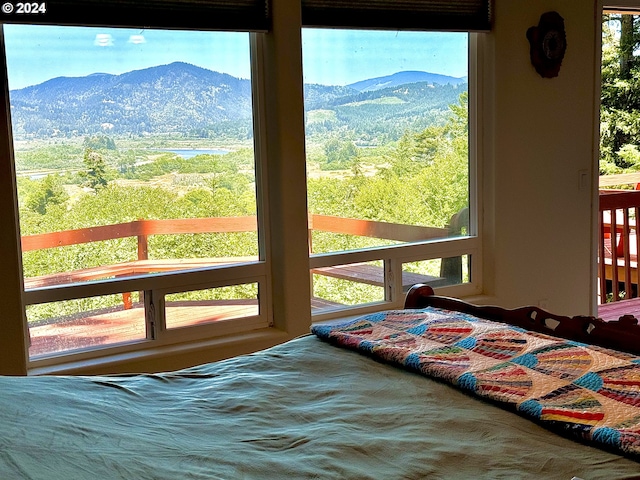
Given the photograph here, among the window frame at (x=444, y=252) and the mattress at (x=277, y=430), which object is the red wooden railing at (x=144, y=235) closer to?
A: the window frame at (x=444, y=252)

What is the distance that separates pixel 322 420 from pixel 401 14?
2.57 m

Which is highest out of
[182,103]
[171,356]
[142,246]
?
[182,103]

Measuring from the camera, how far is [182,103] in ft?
11.0

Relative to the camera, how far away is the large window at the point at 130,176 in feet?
10.0

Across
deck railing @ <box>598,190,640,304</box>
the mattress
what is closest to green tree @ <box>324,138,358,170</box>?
the mattress

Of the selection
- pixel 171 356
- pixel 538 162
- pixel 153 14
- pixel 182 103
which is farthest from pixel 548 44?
pixel 171 356

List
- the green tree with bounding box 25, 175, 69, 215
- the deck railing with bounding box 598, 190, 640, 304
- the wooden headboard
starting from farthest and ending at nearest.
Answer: the deck railing with bounding box 598, 190, 640, 304
the green tree with bounding box 25, 175, 69, 215
the wooden headboard

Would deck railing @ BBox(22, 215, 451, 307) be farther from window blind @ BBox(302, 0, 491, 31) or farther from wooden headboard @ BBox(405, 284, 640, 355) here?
wooden headboard @ BBox(405, 284, 640, 355)

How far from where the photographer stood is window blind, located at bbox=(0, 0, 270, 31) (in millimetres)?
2879

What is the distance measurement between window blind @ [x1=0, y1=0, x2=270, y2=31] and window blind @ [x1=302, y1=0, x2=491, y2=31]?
292mm

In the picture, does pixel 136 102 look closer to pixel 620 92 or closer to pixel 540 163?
pixel 540 163

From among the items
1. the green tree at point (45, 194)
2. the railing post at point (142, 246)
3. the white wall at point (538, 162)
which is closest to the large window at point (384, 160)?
the white wall at point (538, 162)

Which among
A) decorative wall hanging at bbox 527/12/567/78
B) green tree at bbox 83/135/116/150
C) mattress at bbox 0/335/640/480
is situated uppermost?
decorative wall hanging at bbox 527/12/567/78

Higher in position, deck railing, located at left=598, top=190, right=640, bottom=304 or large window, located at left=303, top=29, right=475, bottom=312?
large window, located at left=303, top=29, right=475, bottom=312
